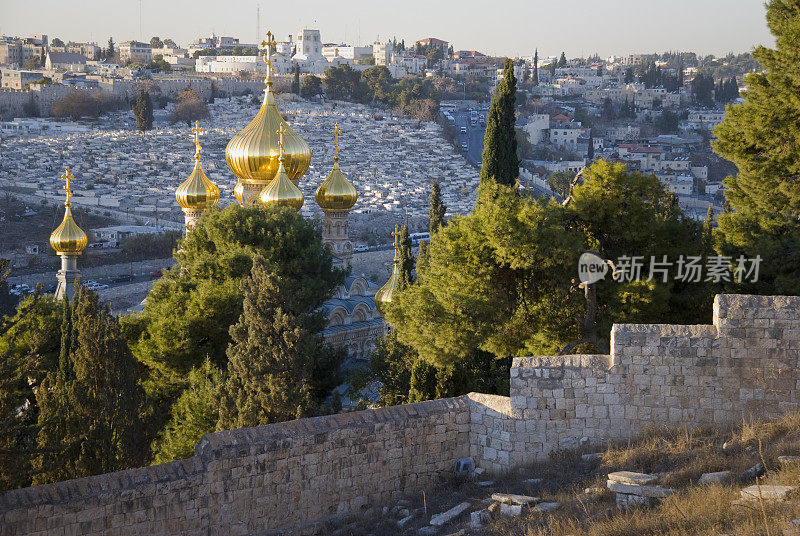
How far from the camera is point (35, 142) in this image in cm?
9331

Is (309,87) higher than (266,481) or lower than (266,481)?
higher

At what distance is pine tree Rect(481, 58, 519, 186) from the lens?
15.3 metres

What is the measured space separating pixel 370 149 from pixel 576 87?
5769 centimetres

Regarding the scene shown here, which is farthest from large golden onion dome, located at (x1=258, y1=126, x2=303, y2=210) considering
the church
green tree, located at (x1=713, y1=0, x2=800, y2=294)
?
green tree, located at (x1=713, y1=0, x2=800, y2=294)

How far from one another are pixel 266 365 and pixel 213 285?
4537 millimetres

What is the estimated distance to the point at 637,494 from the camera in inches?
279

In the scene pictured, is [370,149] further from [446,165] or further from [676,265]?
[676,265]

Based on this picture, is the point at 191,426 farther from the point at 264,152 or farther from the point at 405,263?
the point at 264,152

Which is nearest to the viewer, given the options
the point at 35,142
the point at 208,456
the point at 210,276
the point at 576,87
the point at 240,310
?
the point at 208,456

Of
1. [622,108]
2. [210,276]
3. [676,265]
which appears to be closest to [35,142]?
[622,108]

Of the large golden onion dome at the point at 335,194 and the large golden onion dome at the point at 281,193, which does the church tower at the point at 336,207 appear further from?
the large golden onion dome at the point at 281,193

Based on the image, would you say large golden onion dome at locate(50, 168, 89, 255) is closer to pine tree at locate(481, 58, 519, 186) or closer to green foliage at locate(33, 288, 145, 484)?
pine tree at locate(481, 58, 519, 186)

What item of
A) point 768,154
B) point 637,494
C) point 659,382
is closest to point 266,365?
point 659,382

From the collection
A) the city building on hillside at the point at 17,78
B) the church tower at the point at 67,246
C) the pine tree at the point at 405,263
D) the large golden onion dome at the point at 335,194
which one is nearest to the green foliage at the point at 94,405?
the pine tree at the point at 405,263
